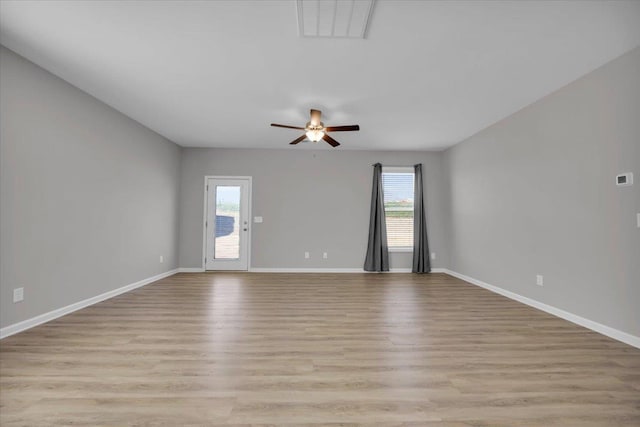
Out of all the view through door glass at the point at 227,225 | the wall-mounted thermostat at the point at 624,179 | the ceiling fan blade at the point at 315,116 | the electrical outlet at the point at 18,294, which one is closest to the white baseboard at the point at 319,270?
the view through door glass at the point at 227,225

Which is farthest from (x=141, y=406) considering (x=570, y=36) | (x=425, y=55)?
(x=570, y=36)

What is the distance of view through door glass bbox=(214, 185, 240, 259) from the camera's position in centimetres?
630

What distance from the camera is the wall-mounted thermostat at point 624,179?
2687 millimetres

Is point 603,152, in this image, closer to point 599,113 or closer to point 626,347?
point 599,113

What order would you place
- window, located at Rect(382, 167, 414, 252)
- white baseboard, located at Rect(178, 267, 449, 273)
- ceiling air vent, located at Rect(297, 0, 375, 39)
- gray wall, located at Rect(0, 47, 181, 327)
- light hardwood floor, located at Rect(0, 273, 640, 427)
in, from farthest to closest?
window, located at Rect(382, 167, 414, 252) → white baseboard, located at Rect(178, 267, 449, 273) → gray wall, located at Rect(0, 47, 181, 327) → ceiling air vent, located at Rect(297, 0, 375, 39) → light hardwood floor, located at Rect(0, 273, 640, 427)

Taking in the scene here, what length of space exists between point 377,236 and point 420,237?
3.01 feet

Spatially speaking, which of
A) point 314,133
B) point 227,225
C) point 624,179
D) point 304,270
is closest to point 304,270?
point 304,270

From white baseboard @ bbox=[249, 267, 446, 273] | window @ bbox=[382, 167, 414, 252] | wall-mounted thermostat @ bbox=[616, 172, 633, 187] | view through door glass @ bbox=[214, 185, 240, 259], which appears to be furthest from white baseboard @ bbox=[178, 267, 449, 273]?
wall-mounted thermostat @ bbox=[616, 172, 633, 187]

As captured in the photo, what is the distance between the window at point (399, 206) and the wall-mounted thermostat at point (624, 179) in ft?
12.5

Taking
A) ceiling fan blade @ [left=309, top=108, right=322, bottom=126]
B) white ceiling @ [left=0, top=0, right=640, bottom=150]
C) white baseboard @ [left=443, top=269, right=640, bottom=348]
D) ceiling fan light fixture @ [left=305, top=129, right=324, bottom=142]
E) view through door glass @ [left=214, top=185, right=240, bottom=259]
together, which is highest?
white ceiling @ [left=0, top=0, right=640, bottom=150]

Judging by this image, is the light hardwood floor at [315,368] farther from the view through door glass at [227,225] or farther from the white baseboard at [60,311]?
the view through door glass at [227,225]

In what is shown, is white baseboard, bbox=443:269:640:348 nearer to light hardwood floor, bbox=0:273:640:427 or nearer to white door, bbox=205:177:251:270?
light hardwood floor, bbox=0:273:640:427

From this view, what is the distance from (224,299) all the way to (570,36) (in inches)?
182

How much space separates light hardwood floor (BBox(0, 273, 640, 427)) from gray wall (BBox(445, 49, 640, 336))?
0.50 meters
